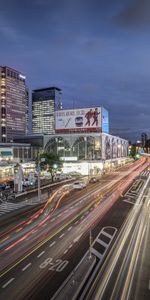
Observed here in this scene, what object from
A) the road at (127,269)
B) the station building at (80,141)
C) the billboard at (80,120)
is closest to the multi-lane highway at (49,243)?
the road at (127,269)

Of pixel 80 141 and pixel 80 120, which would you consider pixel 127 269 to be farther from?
pixel 80 120

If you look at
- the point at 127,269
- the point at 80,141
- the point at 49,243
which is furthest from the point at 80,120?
the point at 127,269

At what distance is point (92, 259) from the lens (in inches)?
Result: 941

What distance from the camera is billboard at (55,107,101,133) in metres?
109

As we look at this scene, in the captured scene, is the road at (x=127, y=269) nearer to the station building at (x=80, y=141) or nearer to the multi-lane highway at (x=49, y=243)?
the multi-lane highway at (x=49, y=243)

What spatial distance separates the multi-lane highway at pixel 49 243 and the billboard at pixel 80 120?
59.9 metres

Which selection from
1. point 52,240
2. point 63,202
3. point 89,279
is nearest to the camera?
point 89,279

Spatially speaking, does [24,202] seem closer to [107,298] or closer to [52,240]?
[52,240]

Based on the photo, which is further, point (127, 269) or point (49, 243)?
point (49, 243)

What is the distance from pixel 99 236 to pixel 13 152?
6955 cm

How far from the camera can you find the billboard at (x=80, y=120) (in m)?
109

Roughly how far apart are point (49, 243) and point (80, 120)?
84.9 m

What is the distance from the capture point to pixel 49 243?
28.5 metres

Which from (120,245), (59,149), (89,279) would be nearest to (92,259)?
(89,279)
